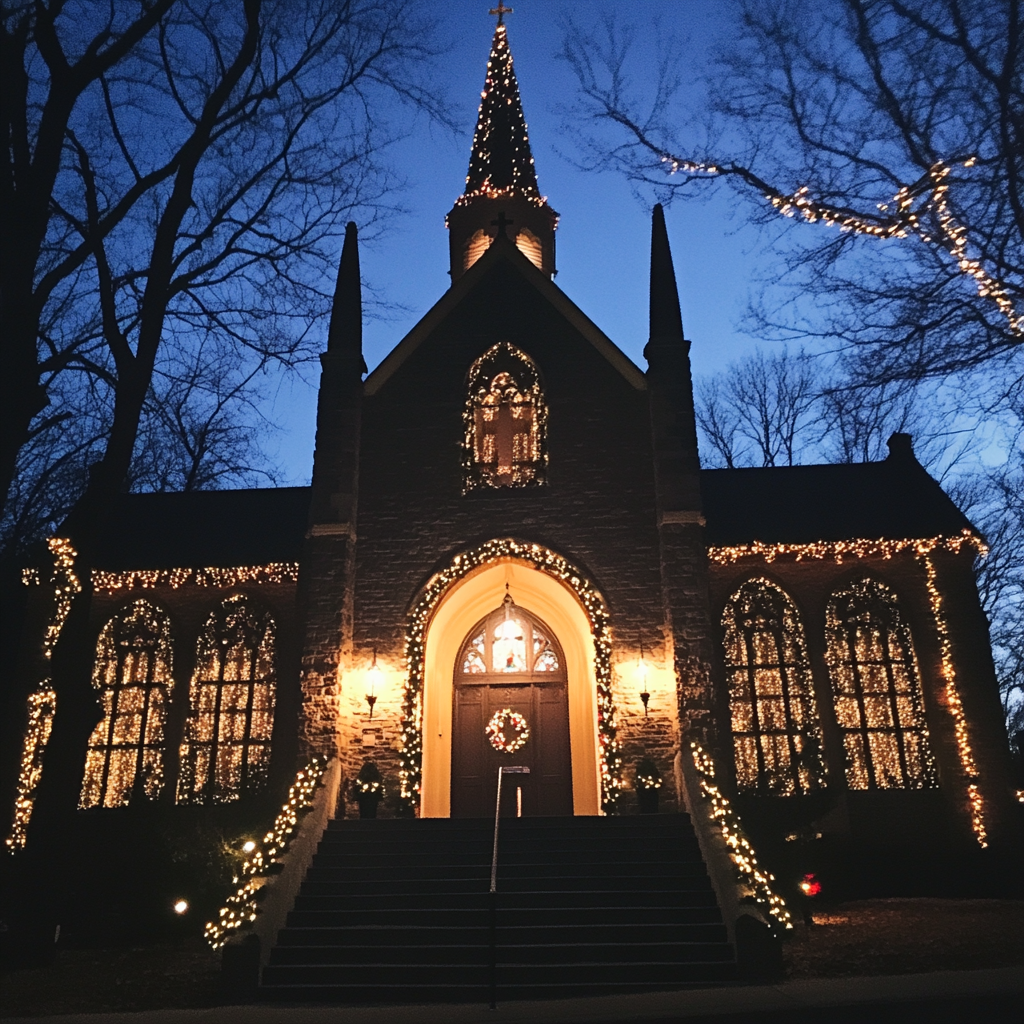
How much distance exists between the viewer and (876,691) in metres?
16.1

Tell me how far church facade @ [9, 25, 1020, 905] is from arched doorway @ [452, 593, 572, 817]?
49mm

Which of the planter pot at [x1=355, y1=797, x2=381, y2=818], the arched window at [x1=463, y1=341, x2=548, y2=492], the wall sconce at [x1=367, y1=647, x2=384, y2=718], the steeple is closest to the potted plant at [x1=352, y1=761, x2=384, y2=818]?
the planter pot at [x1=355, y1=797, x2=381, y2=818]

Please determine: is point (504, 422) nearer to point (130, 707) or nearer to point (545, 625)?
point (545, 625)

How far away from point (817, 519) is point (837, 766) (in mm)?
4569

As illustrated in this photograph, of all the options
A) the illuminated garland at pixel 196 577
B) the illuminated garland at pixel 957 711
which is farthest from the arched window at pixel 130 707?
the illuminated garland at pixel 957 711

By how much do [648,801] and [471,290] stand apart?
9.94 meters

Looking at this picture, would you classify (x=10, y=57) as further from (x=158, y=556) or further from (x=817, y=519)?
(x=817, y=519)

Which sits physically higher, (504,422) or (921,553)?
(504,422)

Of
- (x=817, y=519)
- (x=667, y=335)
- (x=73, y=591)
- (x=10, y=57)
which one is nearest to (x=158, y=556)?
(x=73, y=591)

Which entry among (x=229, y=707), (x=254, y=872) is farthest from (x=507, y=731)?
(x=254, y=872)

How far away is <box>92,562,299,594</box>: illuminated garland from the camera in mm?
17188

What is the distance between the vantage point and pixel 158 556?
17672 mm

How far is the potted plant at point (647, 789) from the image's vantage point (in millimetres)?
13367

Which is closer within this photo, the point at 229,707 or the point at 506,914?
the point at 506,914
